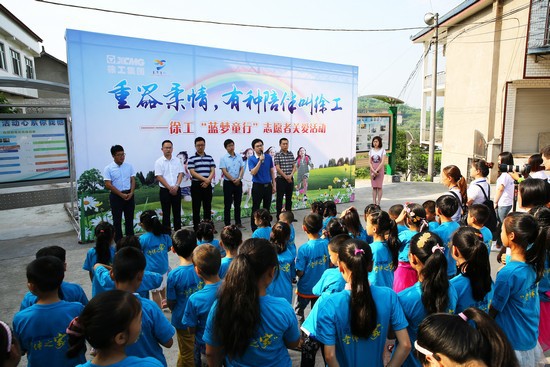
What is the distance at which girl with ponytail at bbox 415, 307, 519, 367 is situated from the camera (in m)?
1.24

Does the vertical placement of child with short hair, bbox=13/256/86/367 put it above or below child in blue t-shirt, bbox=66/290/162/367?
below

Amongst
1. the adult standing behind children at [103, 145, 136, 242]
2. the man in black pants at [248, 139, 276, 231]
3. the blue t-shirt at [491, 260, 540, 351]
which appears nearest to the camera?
the blue t-shirt at [491, 260, 540, 351]

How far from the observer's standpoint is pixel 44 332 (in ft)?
6.11

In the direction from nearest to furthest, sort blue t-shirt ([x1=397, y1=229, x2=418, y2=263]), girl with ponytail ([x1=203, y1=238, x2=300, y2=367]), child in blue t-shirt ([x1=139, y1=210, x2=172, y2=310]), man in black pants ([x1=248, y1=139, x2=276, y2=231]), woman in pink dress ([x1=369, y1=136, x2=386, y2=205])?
girl with ponytail ([x1=203, y1=238, x2=300, y2=367])
blue t-shirt ([x1=397, y1=229, x2=418, y2=263])
child in blue t-shirt ([x1=139, y1=210, x2=172, y2=310])
man in black pants ([x1=248, y1=139, x2=276, y2=231])
woman in pink dress ([x1=369, y1=136, x2=386, y2=205])

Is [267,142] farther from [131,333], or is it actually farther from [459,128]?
[459,128]

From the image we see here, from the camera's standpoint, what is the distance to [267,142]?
7359 millimetres

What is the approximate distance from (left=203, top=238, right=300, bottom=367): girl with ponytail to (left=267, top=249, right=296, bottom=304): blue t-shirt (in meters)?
0.88

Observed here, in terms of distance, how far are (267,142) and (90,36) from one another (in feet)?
11.3

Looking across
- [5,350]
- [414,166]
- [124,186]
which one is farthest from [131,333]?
Answer: [414,166]

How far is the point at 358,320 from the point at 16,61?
23.8m

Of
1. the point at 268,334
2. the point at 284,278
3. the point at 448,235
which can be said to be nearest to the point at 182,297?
the point at 284,278

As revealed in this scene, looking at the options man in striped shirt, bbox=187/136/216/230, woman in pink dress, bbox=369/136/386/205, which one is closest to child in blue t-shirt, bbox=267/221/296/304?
man in striped shirt, bbox=187/136/216/230

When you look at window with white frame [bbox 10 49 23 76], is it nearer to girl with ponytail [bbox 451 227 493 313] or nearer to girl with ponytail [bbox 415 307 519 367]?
girl with ponytail [bbox 451 227 493 313]

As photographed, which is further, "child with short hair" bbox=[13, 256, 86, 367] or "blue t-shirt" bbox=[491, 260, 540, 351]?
"blue t-shirt" bbox=[491, 260, 540, 351]
